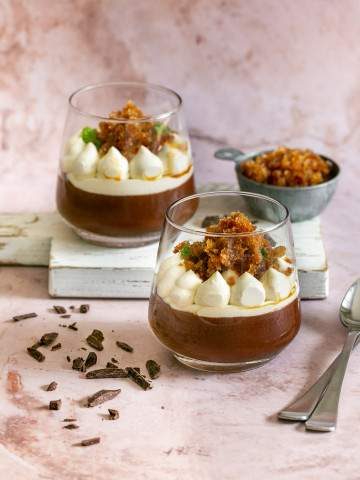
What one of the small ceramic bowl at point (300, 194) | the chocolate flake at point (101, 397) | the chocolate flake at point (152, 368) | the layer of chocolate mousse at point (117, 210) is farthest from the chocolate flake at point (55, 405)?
the small ceramic bowl at point (300, 194)

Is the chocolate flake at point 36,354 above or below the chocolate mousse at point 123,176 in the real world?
below

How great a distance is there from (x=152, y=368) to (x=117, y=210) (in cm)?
35

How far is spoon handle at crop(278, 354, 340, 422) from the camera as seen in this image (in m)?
1.41

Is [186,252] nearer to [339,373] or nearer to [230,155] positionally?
[339,373]

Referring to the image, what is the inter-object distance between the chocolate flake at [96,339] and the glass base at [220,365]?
5.4 inches

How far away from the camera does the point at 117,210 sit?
177cm

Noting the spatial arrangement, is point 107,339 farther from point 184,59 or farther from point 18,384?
point 184,59

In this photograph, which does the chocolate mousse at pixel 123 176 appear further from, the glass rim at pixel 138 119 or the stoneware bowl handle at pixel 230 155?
the stoneware bowl handle at pixel 230 155

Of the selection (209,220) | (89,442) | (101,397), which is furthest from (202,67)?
(89,442)

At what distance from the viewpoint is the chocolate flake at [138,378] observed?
1.50 m

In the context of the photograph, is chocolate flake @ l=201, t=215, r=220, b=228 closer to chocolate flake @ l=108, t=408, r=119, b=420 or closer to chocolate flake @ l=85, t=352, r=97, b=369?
chocolate flake @ l=85, t=352, r=97, b=369

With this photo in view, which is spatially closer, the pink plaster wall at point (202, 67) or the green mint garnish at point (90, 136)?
the green mint garnish at point (90, 136)

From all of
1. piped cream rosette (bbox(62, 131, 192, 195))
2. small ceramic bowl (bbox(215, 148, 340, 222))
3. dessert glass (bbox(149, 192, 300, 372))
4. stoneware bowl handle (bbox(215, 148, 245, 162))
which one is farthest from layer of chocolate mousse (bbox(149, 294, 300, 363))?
stoneware bowl handle (bbox(215, 148, 245, 162))

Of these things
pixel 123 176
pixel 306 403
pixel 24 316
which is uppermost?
pixel 123 176
